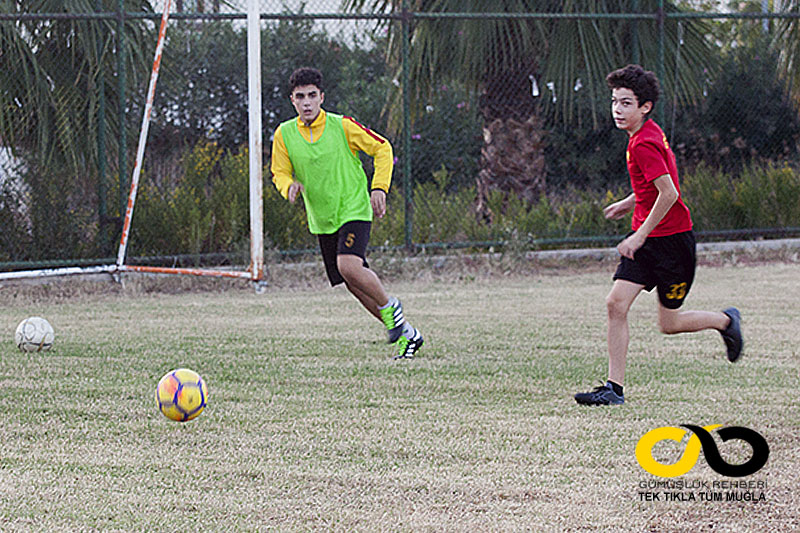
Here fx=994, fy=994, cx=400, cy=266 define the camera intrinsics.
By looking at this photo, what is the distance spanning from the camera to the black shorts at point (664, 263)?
484 centimetres

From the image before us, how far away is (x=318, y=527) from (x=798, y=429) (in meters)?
2.24

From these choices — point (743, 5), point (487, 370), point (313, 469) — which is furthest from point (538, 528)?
point (743, 5)

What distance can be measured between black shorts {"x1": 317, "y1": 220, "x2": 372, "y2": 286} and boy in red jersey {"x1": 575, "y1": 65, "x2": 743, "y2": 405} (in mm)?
1912

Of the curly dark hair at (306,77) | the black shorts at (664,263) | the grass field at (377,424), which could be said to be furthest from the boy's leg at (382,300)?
the black shorts at (664,263)

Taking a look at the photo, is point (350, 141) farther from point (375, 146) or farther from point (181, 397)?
point (181, 397)

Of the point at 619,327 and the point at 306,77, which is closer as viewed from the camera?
the point at 619,327

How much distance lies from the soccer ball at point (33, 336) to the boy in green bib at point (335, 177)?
1.70 m

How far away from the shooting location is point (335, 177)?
6359 mm

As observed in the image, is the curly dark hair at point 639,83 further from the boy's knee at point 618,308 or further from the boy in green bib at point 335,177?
the boy in green bib at point 335,177

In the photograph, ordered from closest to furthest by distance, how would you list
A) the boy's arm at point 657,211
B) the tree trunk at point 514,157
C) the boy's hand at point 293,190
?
the boy's arm at point 657,211 → the boy's hand at point 293,190 → the tree trunk at point 514,157

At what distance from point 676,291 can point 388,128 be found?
7.45 m

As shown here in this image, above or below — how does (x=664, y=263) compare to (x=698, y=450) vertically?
above

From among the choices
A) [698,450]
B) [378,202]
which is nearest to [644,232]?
[698,450]

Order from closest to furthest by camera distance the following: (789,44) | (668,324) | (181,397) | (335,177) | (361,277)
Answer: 1. (181,397)
2. (668,324)
3. (361,277)
4. (335,177)
5. (789,44)
